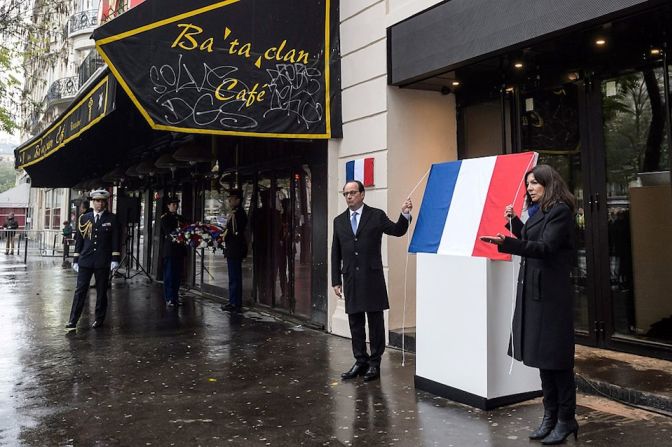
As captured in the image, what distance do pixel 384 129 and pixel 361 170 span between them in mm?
630

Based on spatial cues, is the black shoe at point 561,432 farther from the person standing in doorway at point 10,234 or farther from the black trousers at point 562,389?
the person standing in doorway at point 10,234

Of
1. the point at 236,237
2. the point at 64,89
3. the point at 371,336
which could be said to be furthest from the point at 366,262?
the point at 64,89

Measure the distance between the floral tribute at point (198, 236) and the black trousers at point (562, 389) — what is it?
7.32 metres

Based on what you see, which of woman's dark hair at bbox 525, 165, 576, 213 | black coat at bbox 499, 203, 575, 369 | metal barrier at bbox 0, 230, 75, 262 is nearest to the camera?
black coat at bbox 499, 203, 575, 369

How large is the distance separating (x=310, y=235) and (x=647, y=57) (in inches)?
195

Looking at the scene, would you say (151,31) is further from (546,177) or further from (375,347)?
(546,177)

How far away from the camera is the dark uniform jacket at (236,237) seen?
9500 millimetres

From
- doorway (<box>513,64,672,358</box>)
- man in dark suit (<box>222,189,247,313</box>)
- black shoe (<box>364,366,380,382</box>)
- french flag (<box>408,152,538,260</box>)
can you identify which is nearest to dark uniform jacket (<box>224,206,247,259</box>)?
man in dark suit (<box>222,189,247,313</box>)

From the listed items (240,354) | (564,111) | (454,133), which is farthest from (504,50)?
(240,354)

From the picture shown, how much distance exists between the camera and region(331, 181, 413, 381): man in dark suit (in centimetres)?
520

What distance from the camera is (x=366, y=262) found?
17.1 feet

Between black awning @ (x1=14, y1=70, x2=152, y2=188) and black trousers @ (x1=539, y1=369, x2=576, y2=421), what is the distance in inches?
240

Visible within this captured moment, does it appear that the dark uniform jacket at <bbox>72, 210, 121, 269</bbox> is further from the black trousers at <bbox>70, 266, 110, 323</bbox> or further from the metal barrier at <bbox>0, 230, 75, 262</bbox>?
the metal barrier at <bbox>0, 230, 75, 262</bbox>

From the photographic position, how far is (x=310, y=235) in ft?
27.1
